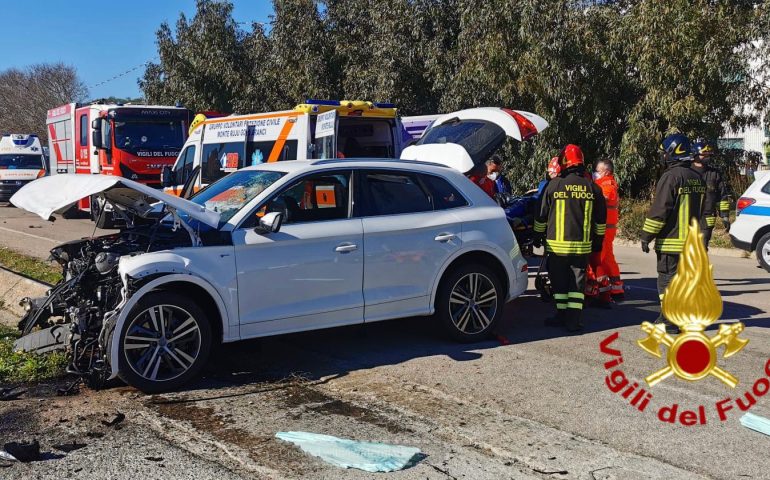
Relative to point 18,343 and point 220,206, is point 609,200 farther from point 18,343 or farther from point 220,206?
point 18,343

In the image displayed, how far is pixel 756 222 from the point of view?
12406 millimetres

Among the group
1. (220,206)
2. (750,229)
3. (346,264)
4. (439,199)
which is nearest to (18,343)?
(220,206)

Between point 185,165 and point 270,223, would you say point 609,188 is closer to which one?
point 270,223

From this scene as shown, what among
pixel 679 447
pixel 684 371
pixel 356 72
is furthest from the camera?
pixel 356 72

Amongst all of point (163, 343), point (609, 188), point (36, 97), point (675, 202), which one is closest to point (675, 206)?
point (675, 202)

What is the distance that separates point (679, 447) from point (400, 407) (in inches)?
71.9

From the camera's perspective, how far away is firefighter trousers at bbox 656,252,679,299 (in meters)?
7.11

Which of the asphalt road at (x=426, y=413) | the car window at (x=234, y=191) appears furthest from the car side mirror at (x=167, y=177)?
the asphalt road at (x=426, y=413)

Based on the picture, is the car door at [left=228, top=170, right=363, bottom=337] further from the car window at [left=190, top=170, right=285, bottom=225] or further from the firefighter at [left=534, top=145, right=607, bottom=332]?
the firefighter at [left=534, top=145, right=607, bottom=332]

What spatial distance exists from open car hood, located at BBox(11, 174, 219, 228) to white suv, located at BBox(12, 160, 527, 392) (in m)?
0.01

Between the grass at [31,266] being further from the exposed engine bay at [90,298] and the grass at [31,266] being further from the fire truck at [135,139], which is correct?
the fire truck at [135,139]

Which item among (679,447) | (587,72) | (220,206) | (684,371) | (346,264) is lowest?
(679,447)

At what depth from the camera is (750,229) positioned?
41.0 feet

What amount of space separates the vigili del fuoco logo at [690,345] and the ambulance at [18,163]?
29.1m
